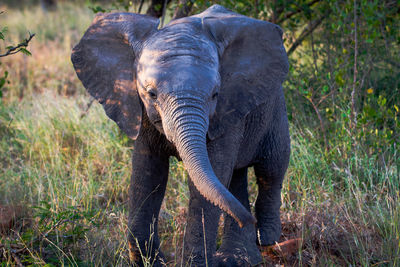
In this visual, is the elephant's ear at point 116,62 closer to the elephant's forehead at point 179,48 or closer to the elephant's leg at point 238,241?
the elephant's forehead at point 179,48

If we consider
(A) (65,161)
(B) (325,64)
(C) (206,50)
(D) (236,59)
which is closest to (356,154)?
(B) (325,64)

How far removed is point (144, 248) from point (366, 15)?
2976mm

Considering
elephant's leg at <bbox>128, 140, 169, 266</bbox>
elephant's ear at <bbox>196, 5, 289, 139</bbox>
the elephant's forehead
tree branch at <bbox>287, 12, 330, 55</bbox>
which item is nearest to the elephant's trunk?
the elephant's forehead

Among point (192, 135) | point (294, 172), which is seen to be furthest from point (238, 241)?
point (192, 135)

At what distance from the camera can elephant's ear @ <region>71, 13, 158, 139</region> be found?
125 inches

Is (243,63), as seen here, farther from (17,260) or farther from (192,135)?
(17,260)

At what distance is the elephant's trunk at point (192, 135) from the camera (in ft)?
8.54

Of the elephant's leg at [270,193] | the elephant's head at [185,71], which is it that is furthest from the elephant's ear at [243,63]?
the elephant's leg at [270,193]

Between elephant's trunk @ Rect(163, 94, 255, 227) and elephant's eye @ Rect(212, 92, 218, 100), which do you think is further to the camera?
elephant's eye @ Rect(212, 92, 218, 100)

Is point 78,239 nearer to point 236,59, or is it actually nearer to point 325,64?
point 236,59

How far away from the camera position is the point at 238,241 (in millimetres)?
3986

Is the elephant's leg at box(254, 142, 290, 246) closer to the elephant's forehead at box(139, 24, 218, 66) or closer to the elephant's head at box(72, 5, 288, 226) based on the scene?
the elephant's head at box(72, 5, 288, 226)

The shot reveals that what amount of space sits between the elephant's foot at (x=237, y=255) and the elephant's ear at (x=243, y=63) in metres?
1.16

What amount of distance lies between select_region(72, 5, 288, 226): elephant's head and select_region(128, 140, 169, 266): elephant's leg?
1.06ft
